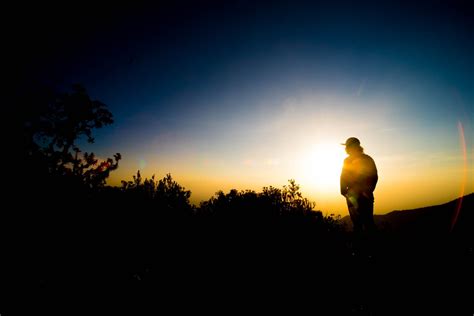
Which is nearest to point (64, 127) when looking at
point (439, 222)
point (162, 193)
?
point (162, 193)

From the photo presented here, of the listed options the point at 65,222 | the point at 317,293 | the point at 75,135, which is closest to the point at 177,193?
the point at 65,222

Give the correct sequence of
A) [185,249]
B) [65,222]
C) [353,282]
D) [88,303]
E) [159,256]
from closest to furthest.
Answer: [88,303]
[353,282]
[159,256]
[185,249]
[65,222]

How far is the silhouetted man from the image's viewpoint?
20.9ft

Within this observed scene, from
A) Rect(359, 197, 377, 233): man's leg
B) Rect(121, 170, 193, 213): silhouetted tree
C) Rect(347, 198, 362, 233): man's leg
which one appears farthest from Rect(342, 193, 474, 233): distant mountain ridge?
Rect(121, 170, 193, 213): silhouetted tree

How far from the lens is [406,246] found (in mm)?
6930

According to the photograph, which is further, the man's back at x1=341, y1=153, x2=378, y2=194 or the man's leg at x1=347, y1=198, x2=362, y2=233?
the man's leg at x1=347, y1=198, x2=362, y2=233

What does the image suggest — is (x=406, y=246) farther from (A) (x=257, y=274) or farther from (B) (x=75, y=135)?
(B) (x=75, y=135)

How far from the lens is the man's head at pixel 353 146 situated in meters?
6.69

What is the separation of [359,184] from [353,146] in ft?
4.02

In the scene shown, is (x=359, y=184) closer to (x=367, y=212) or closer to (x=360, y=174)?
(x=360, y=174)

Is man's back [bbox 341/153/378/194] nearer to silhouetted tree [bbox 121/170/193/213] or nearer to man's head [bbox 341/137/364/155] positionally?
man's head [bbox 341/137/364/155]

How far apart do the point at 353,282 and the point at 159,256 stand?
555cm

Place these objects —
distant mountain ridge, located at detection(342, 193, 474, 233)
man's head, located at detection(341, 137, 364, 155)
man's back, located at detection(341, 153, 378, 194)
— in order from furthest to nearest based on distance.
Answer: distant mountain ridge, located at detection(342, 193, 474, 233) < man's head, located at detection(341, 137, 364, 155) < man's back, located at detection(341, 153, 378, 194)

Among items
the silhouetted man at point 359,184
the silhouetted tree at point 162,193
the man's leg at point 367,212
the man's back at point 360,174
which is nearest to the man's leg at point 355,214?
the silhouetted man at point 359,184
